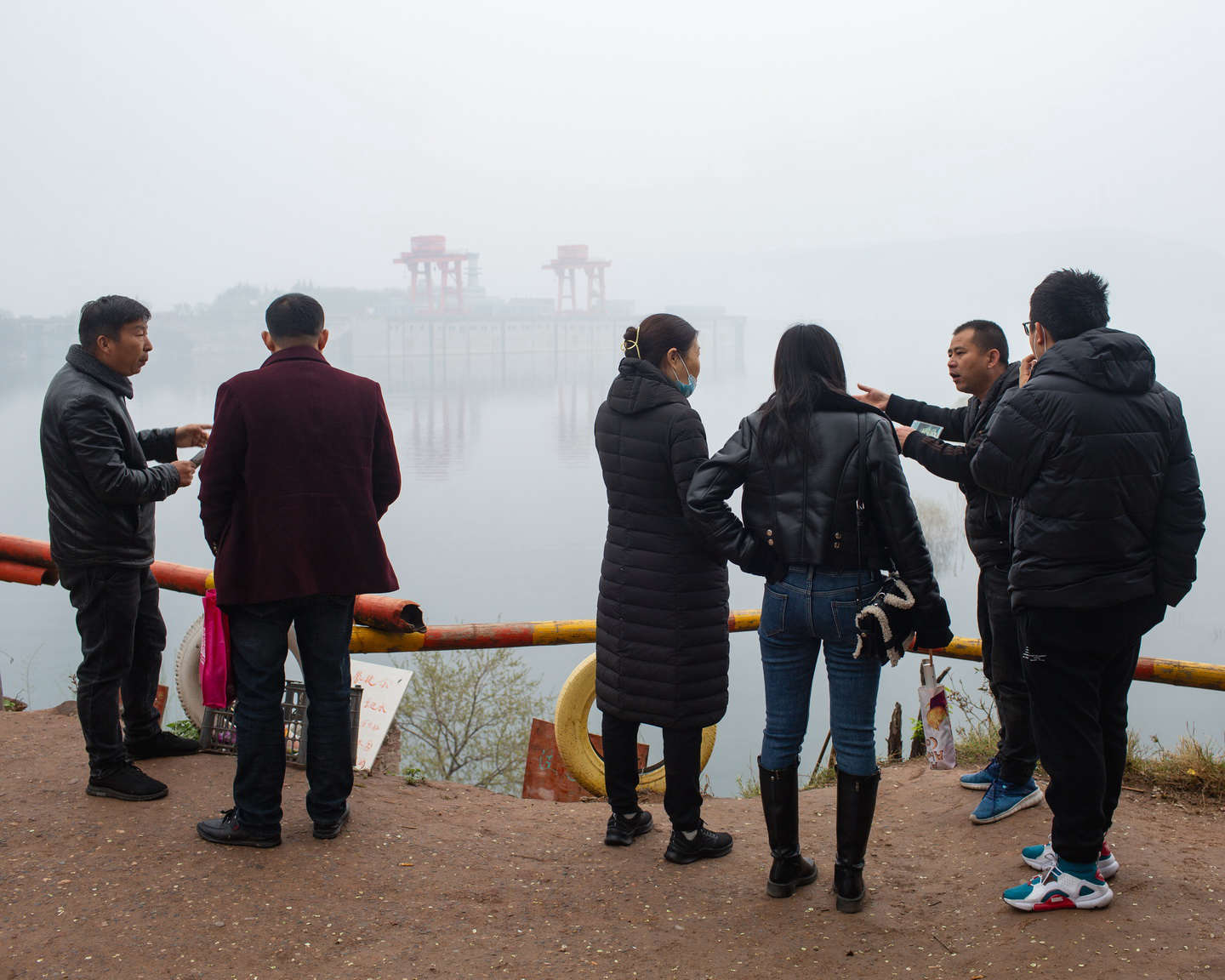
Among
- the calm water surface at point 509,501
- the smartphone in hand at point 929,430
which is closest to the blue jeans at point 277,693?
the smartphone in hand at point 929,430

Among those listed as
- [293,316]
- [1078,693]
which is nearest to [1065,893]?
[1078,693]

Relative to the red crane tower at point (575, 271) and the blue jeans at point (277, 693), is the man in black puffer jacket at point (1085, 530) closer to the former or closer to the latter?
the blue jeans at point (277, 693)

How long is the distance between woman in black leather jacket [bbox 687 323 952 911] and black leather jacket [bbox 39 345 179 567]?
1.76 meters

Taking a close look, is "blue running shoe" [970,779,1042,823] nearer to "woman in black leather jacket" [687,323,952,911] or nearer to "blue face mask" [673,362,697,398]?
"woman in black leather jacket" [687,323,952,911]

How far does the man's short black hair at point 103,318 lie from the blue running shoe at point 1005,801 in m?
3.16

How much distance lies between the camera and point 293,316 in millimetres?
2949

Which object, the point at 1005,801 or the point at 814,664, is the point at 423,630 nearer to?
the point at 814,664

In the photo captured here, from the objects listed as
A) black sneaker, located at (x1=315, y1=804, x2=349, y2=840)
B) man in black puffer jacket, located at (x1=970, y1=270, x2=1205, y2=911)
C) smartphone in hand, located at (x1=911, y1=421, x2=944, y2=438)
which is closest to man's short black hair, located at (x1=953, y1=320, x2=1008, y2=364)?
smartphone in hand, located at (x1=911, y1=421, x2=944, y2=438)

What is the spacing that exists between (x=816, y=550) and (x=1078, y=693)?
2.39ft

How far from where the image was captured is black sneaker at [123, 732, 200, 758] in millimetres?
3617

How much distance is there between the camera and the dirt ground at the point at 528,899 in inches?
96.0

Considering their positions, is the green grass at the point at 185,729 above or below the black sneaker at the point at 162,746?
below

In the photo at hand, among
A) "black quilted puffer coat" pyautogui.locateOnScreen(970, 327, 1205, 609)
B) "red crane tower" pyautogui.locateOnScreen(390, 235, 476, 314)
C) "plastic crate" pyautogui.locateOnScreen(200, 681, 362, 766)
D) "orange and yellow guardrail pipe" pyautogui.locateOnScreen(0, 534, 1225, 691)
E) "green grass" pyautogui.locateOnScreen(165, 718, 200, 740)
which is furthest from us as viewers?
"red crane tower" pyautogui.locateOnScreen(390, 235, 476, 314)

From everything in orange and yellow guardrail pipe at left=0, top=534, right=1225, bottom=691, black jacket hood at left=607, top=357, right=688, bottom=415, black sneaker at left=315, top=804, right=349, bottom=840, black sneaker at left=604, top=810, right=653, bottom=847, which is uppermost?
black jacket hood at left=607, top=357, right=688, bottom=415
